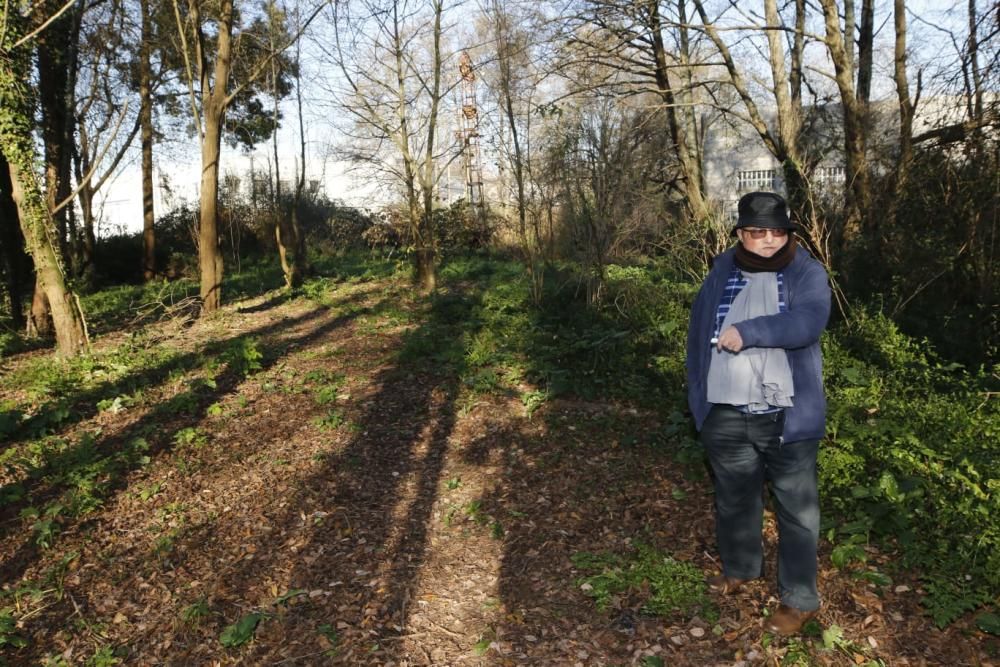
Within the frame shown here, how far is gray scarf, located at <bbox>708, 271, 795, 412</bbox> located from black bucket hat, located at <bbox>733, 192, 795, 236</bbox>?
0.72ft

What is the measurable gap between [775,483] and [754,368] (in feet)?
1.79

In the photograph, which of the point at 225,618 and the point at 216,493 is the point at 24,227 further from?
the point at 225,618

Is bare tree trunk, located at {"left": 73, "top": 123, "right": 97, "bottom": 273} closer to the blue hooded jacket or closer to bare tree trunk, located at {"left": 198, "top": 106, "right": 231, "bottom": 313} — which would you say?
bare tree trunk, located at {"left": 198, "top": 106, "right": 231, "bottom": 313}

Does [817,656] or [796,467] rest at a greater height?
[796,467]

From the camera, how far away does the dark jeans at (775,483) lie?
2801mm

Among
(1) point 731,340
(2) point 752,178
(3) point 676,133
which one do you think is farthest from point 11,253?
(2) point 752,178

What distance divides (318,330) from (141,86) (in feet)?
36.6

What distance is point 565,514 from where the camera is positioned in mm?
4457

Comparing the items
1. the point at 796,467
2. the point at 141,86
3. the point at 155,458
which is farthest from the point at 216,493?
the point at 141,86

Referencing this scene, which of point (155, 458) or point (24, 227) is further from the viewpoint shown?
point (24, 227)

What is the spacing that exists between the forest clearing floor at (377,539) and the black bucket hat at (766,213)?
187 centimetres

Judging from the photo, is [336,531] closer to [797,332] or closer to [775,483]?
[775,483]

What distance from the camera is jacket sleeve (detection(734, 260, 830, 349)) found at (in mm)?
2611

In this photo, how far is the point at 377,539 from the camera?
14.2 feet
